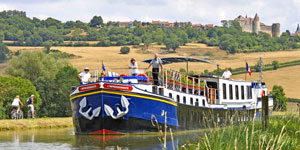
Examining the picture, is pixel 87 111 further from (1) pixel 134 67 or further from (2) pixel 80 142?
(1) pixel 134 67

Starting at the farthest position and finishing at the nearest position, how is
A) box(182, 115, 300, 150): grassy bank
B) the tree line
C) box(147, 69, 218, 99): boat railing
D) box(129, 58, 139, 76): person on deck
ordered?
1. the tree line
2. box(147, 69, 218, 99): boat railing
3. box(129, 58, 139, 76): person on deck
4. box(182, 115, 300, 150): grassy bank

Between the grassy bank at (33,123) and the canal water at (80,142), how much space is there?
8.99ft

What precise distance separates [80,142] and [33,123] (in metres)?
9.96

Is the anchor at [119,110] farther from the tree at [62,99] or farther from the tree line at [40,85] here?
the tree at [62,99]

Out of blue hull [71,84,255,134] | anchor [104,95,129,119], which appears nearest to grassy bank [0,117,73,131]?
blue hull [71,84,255,134]

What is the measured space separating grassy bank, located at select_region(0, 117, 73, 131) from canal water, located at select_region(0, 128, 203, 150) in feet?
8.99

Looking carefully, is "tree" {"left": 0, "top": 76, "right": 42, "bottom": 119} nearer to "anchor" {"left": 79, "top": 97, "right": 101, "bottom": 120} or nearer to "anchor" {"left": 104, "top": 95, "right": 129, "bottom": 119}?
"anchor" {"left": 79, "top": 97, "right": 101, "bottom": 120}

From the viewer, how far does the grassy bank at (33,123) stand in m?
34.7

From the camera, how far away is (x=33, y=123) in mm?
37031

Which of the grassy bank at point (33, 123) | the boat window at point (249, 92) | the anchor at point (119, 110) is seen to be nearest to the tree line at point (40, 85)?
the grassy bank at point (33, 123)

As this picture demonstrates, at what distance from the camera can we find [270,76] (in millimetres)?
159875

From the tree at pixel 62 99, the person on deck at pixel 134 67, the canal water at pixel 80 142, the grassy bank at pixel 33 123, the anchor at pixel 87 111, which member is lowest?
the tree at pixel 62 99

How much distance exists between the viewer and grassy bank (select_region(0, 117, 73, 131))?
34.7m

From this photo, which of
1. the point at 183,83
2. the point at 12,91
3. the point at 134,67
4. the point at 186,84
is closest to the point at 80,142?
the point at 134,67
